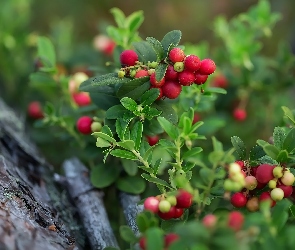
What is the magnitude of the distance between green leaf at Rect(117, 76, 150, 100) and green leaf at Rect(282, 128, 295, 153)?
427 mm

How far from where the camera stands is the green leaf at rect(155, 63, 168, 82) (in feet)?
4.51

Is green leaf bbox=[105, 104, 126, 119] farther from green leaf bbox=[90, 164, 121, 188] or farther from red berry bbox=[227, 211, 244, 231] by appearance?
red berry bbox=[227, 211, 244, 231]

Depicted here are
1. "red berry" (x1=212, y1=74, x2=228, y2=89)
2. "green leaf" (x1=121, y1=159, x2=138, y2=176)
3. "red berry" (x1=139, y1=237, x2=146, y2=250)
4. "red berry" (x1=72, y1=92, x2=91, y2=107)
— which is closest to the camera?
"red berry" (x1=139, y1=237, x2=146, y2=250)

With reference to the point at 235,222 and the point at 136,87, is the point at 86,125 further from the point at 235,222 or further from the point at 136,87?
the point at 235,222

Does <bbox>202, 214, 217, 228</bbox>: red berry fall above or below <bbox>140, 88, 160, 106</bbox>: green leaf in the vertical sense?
below

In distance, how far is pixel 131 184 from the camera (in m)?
1.70

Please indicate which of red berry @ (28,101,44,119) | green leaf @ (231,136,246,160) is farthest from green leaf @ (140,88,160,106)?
red berry @ (28,101,44,119)

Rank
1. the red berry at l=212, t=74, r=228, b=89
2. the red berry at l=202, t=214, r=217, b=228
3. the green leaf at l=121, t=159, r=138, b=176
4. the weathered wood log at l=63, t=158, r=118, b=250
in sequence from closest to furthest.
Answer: the red berry at l=202, t=214, r=217, b=228
the weathered wood log at l=63, t=158, r=118, b=250
the green leaf at l=121, t=159, r=138, b=176
the red berry at l=212, t=74, r=228, b=89

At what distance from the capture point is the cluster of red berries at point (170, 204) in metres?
1.23

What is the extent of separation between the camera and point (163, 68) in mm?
1400

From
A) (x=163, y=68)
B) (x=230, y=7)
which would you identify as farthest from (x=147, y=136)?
(x=230, y=7)

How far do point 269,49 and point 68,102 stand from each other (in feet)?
5.68

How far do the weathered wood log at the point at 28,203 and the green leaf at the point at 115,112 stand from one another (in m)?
0.35

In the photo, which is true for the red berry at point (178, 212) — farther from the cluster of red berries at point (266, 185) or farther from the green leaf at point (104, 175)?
the green leaf at point (104, 175)
